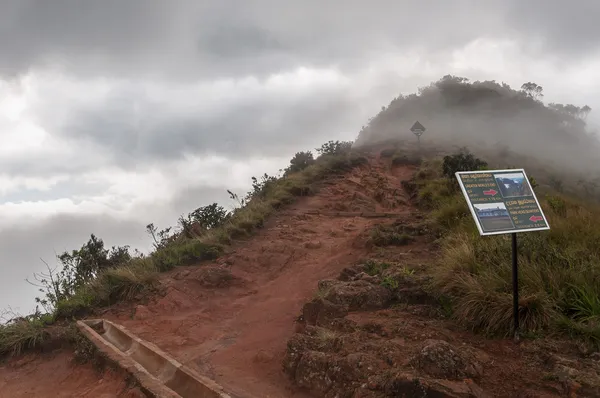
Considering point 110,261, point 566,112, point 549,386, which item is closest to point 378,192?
point 110,261

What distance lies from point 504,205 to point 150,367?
482cm

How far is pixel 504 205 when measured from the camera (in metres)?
4.89

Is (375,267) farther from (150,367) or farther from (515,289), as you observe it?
(150,367)

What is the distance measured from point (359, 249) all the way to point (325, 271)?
42.7 inches

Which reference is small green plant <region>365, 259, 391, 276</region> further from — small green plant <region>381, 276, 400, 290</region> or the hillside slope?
small green plant <region>381, 276, 400, 290</region>

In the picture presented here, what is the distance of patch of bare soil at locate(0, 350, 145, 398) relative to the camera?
5.68m

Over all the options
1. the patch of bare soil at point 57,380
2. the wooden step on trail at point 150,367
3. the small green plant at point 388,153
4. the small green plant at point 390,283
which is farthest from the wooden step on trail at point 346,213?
the small green plant at point 388,153

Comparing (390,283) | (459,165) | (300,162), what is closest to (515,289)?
(390,283)

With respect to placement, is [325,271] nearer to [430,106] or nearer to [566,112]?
[430,106]

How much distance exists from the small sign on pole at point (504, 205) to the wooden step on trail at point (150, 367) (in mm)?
3125

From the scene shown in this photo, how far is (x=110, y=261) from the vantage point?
38.2ft

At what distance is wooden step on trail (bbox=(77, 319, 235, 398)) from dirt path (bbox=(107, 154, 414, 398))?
282 mm

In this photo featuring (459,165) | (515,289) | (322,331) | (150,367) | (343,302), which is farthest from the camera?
(459,165)

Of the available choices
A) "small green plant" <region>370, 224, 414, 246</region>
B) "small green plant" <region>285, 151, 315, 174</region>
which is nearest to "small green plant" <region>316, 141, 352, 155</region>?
"small green plant" <region>285, 151, 315, 174</region>
